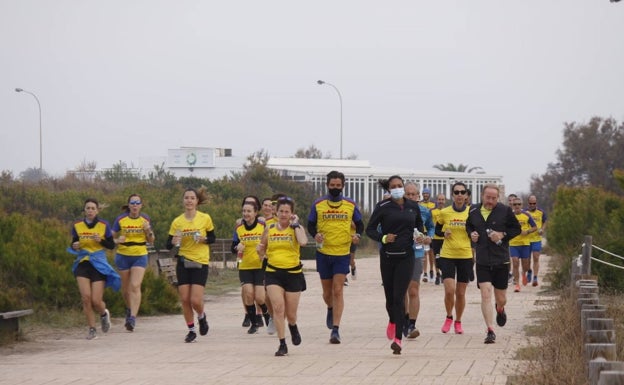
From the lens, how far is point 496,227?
1555 centimetres

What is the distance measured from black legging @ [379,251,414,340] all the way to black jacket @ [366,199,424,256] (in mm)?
134

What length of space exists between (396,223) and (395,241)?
0.24 metres

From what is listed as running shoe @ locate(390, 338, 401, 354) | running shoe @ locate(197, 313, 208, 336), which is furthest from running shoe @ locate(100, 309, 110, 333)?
running shoe @ locate(390, 338, 401, 354)

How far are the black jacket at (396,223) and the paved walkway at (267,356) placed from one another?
4.02 feet

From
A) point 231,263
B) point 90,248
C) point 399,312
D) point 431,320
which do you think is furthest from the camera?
point 231,263

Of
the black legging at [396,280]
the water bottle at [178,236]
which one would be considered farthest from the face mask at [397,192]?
the water bottle at [178,236]

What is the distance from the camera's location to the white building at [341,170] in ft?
323

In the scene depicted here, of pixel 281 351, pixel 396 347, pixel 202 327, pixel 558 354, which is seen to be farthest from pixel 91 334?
pixel 558 354

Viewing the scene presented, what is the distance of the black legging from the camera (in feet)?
47.5

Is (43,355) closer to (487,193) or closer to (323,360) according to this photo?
(323,360)

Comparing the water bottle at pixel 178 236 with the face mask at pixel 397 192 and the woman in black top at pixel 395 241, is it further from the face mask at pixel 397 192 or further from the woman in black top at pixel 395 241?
the face mask at pixel 397 192

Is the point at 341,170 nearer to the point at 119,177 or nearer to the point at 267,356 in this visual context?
the point at 119,177

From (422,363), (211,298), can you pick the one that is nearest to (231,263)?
(211,298)

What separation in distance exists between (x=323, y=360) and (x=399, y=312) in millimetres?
1270
